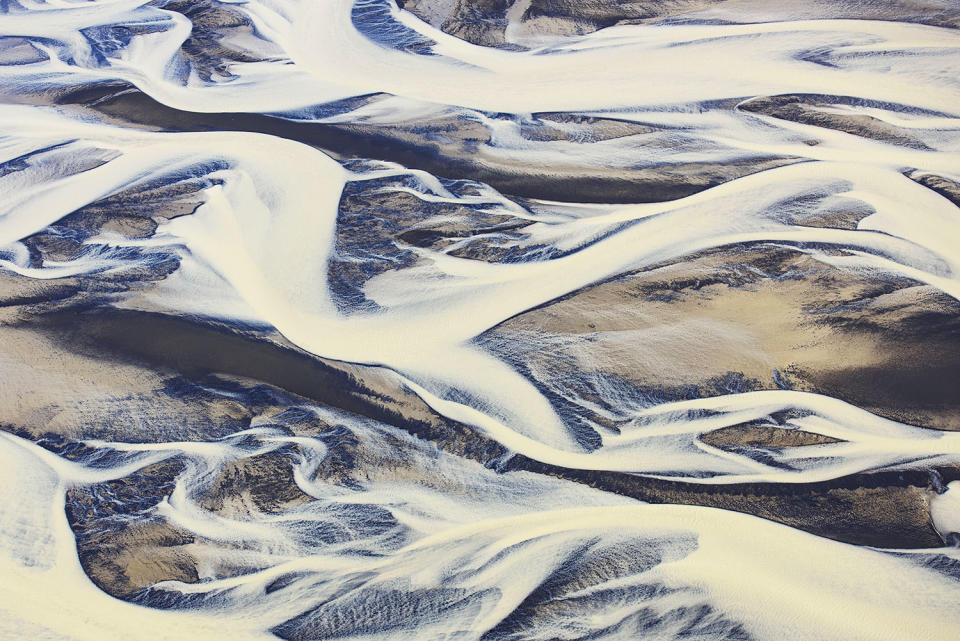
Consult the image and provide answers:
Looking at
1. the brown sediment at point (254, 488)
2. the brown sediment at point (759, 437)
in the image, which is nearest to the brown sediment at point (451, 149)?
the brown sediment at point (759, 437)

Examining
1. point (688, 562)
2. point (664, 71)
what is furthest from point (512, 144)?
point (688, 562)

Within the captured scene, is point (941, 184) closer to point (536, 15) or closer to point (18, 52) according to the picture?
point (536, 15)

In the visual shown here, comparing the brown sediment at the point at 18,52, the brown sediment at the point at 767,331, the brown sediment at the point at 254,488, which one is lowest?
the brown sediment at the point at 254,488

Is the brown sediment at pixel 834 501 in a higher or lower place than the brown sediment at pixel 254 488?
higher

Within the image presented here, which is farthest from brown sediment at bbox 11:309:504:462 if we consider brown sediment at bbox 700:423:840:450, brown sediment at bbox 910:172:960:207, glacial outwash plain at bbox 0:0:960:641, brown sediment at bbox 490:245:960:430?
brown sediment at bbox 910:172:960:207

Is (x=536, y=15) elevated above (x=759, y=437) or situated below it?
above

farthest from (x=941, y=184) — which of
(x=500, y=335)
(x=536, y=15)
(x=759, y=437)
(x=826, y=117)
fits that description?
(x=536, y=15)

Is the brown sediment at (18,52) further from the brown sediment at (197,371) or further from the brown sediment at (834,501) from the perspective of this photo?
the brown sediment at (834,501)

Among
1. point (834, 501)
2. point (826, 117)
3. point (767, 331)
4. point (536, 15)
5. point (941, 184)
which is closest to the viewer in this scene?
point (834, 501)

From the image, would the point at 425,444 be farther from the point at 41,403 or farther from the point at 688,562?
the point at 41,403
